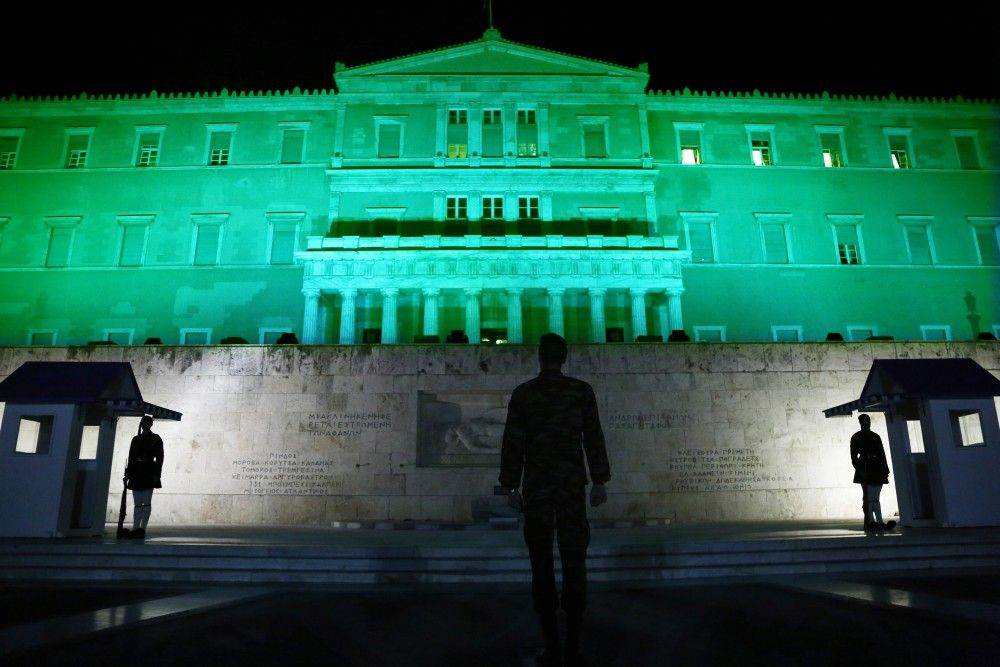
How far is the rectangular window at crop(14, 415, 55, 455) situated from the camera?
11.7 meters

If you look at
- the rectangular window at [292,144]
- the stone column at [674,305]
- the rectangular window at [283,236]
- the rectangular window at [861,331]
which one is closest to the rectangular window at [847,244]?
the rectangular window at [861,331]

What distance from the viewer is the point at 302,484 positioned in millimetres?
16312

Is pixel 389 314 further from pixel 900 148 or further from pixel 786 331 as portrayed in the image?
pixel 900 148

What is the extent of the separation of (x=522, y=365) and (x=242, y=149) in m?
29.8

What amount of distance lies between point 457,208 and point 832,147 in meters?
23.7

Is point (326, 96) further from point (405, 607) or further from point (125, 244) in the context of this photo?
point (405, 607)

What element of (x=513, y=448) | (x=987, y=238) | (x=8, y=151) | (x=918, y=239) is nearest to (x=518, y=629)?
(x=513, y=448)

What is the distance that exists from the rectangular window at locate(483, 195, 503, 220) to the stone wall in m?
20.7

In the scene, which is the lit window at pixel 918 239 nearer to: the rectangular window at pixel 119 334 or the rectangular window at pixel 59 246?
the rectangular window at pixel 119 334

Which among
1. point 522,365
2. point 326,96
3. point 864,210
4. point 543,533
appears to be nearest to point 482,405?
point 522,365

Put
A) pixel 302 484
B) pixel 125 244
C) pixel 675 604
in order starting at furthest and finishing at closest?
1. pixel 125 244
2. pixel 302 484
3. pixel 675 604

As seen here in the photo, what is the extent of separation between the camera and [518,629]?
5957mm

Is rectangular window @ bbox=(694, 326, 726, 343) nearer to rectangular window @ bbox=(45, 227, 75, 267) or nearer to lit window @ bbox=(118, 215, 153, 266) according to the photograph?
lit window @ bbox=(118, 215, 153, 266)

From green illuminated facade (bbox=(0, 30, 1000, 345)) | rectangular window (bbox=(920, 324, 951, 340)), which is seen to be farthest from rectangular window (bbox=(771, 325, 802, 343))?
rectangular window (bbox=(920, 324, 951, 340))
